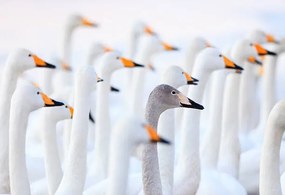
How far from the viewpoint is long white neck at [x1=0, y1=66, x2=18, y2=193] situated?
41.0ft

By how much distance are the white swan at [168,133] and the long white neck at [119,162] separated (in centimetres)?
193

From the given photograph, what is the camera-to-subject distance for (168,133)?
11.8 meters

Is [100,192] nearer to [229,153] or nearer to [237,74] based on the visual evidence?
[229,153]

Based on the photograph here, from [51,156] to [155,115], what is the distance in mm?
2510

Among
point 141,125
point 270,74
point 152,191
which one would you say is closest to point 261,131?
point 270,74

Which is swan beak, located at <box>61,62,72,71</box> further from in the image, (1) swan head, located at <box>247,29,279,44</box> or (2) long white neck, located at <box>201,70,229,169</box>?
(2) long white neck, located at <box>201,70,229,169</box>

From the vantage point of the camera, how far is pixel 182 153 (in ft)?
40.7

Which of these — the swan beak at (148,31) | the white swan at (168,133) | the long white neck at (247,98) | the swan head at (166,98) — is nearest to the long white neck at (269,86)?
the long white neck at (247,98)

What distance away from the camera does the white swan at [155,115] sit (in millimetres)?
10055

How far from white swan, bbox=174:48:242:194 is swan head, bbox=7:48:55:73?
182 cm

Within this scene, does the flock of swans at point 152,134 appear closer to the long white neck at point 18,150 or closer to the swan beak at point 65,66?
the long white neck at point 18,150

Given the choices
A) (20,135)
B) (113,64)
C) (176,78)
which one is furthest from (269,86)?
(20,135)

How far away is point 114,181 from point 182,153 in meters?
3.40

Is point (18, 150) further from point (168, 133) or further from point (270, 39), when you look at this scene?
point (270, 39)
